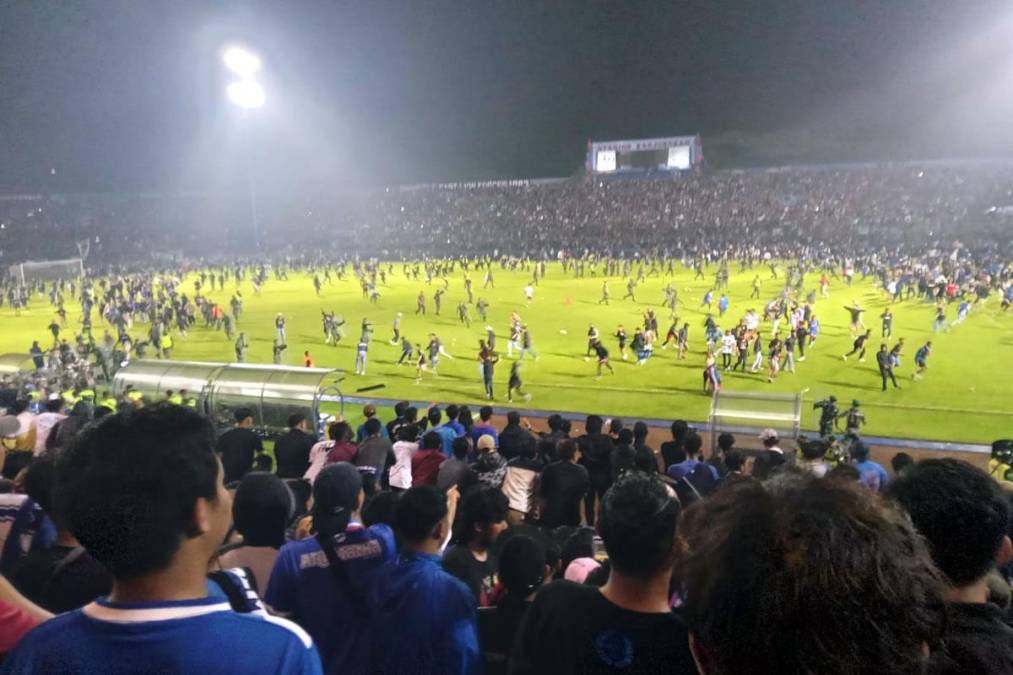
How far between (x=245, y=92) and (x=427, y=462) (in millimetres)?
47072

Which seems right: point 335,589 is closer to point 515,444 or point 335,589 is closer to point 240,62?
point 515,444

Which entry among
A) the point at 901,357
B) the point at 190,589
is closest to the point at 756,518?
the point at 190,589

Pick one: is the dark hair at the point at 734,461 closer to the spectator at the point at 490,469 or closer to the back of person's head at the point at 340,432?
the spectator at the point at 490,469

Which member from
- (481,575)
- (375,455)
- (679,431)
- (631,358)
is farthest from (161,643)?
(631,358)

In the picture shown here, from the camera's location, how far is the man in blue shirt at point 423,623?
363 centimetres

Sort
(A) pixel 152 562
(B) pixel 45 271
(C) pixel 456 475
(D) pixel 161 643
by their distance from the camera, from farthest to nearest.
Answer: (B) pixel 45 271, (C) pixel 456 475, (A) pixel 152 562, (D) pixel 161 643

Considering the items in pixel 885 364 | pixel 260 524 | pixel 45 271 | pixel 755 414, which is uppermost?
pixel 45 271

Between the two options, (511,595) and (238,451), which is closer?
(511,595)

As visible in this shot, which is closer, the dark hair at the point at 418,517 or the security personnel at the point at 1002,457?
the dark hair at the point at 418,517

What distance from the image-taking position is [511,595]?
4.19 metres

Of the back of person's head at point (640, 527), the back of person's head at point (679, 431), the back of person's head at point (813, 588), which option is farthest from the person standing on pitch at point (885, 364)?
the back of person's head at point (813, 588)

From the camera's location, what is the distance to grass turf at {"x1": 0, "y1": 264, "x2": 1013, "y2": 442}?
837 inches

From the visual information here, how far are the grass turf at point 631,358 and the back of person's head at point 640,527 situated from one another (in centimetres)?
1675

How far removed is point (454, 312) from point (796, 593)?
38987 millimetres
